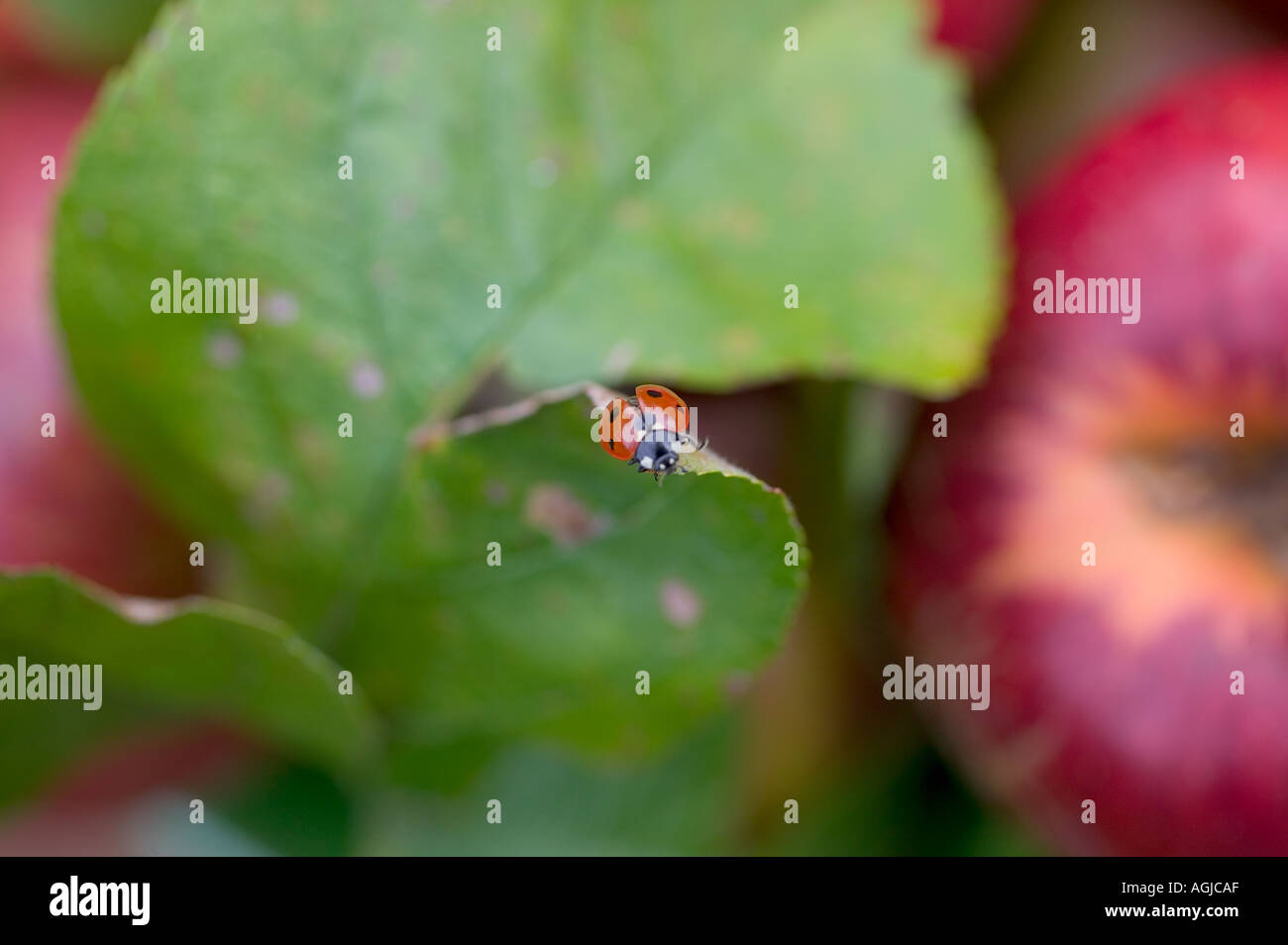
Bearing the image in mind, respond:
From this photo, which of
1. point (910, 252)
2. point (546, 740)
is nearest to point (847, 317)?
point (910, 252)

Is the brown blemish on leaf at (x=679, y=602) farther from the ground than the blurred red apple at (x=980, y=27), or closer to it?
closer to it

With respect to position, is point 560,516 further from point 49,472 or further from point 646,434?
point 49,472

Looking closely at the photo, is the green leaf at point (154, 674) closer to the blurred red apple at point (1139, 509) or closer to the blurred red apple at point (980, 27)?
the blurred red apple at point (1139, 509)

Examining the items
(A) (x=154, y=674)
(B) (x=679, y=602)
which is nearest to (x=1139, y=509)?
(B) (x=679, y=602)

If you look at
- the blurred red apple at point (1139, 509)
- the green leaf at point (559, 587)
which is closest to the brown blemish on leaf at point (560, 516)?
the green leaf at point (559, 587)
